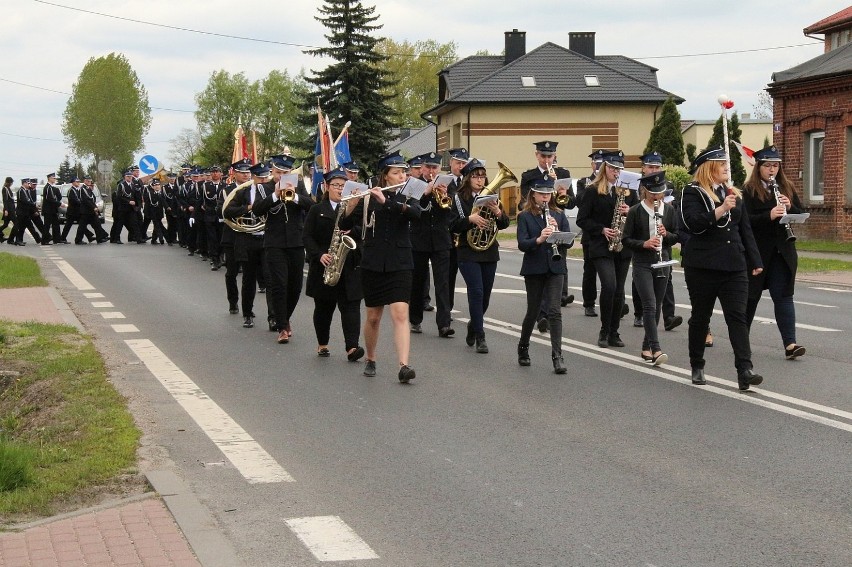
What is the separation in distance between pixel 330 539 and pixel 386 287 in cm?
507

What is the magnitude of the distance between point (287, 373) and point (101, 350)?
247 centimetres

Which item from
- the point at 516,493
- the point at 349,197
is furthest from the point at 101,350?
the point at 516,493

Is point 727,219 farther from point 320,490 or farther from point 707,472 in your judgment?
point 320,490

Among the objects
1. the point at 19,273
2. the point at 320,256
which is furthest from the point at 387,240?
the point at 19,273

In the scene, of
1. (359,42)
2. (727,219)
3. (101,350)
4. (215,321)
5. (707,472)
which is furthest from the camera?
(359,42)

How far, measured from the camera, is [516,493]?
7.03 metres

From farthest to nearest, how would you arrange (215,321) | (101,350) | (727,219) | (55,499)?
(215,321) < (101,350) < (727,219) < (55,499)

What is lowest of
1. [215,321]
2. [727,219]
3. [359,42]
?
[215,321]

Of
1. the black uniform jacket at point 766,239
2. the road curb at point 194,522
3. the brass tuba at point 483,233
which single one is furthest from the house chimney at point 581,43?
the road curb at point 194,522

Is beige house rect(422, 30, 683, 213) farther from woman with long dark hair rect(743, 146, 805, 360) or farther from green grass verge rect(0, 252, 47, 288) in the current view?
woman with long dark hair rect(743, 146, 805, 360)

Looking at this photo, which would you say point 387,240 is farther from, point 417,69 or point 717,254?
point 417,69

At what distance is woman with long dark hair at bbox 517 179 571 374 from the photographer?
1158 cm

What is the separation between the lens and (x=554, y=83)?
64.8m

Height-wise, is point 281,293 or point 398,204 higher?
point 398,204
